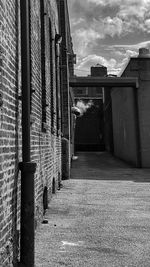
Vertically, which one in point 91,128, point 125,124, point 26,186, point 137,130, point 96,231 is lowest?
point 96,231

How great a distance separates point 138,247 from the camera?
454 centimetres

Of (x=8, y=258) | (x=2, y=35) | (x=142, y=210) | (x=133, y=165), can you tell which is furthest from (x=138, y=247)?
(x=133, y=165)

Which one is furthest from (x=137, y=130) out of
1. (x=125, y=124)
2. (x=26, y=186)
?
(x=26, y=186)

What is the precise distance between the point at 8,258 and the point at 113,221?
316 centimetres

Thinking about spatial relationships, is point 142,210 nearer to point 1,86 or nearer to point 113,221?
point 113,221

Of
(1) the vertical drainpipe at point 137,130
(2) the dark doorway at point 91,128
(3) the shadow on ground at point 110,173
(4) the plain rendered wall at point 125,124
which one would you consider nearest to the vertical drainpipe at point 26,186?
(3) the shadow on ground at point 110,173

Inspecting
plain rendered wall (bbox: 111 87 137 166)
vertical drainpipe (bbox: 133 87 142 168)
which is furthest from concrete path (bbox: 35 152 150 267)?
plain rendered wall (bbox: 111 87 137 166)

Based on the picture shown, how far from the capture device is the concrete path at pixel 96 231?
407 cm

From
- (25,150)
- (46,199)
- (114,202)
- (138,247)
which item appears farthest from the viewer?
(114,202)

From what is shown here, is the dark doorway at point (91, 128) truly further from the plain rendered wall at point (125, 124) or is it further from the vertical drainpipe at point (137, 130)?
the vertical drainpipe at point (137, 130)

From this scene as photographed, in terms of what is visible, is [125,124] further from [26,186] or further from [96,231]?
[26,186]

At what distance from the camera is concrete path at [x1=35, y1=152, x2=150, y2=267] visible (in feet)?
13.4

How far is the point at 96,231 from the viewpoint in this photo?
5379mm

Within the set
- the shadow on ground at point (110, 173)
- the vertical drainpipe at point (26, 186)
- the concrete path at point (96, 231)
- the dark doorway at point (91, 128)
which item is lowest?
the concrete path at point (96, 231)
